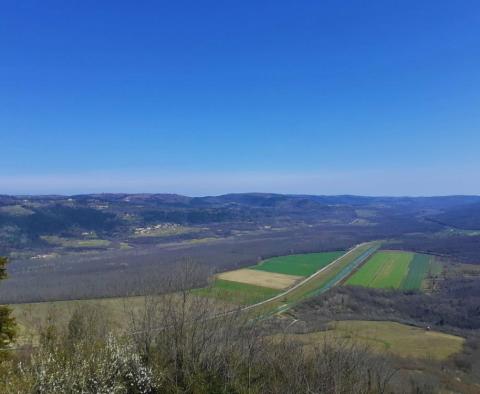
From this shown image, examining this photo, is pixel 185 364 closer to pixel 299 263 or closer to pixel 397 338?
pixel 397 338

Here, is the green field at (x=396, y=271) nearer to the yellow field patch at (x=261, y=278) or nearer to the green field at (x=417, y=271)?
the green field at (x=417, y=271)

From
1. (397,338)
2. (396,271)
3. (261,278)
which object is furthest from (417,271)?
(397,338)

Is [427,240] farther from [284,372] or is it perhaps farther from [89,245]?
[284,372]

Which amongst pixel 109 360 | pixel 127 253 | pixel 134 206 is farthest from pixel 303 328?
pixel 134 206

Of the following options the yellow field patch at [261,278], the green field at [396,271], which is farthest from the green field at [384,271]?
the yellow field patch at [261,278]

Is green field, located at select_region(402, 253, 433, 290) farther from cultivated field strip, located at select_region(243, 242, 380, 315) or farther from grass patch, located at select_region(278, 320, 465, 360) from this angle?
grass patch, located at select_region(278, 320, 465, 360)
